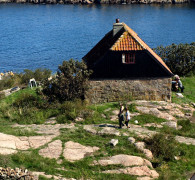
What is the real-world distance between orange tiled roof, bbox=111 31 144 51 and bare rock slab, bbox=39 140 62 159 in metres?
10.8

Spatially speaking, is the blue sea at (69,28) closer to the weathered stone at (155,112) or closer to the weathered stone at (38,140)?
the weathered stone at (155,112)

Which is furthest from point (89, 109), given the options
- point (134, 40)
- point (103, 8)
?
point (103, 8)

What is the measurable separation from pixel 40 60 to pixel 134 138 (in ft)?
134

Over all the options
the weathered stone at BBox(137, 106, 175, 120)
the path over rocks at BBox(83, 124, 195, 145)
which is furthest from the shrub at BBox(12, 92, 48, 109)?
the weathered stone at BBox(137, 106, 175, 120)

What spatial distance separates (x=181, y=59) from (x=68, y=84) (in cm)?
1944

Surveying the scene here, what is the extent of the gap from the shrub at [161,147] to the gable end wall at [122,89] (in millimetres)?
7811

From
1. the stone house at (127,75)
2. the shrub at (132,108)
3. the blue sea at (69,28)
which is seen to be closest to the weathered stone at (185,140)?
the shrub at (132,108)

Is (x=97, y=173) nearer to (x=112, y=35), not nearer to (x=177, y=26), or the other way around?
(x=112, y=35)

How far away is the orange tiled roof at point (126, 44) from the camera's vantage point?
83.5ft

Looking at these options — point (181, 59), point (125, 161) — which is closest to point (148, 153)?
point (125, 161)

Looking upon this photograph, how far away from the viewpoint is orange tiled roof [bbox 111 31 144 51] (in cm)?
2545

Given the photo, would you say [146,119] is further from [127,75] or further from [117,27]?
[117,27]

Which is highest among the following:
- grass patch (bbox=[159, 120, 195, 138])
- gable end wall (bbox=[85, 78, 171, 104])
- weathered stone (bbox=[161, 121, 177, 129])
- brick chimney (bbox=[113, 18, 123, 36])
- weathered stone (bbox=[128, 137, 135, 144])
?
brick chimney (bbox=[113, 18, 123, 36])

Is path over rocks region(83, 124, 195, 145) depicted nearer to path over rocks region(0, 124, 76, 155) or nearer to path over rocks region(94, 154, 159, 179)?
path over rocks region(0, 124, 76, 155)
